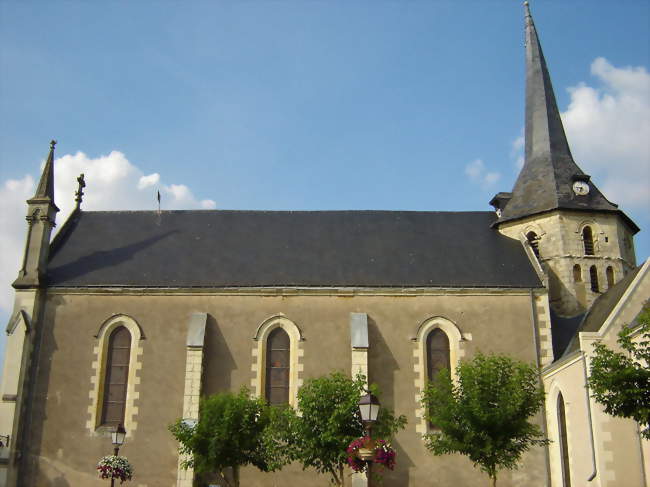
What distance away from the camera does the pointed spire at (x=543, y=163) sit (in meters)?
27.0

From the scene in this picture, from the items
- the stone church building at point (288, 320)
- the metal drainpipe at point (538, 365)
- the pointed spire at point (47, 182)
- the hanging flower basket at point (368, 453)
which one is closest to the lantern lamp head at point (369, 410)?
A: the hanging flower basket at point (368, 453)

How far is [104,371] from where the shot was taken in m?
23.8

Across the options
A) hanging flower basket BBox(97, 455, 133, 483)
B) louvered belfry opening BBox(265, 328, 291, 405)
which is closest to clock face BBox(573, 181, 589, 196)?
louvered belfry opening BBox(265, 328, 291, 405)

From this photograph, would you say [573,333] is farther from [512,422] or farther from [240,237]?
[240,237]

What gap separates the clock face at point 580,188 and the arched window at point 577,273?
318 centimetres

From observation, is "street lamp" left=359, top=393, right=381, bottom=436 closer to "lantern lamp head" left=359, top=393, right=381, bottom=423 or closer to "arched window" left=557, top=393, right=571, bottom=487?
"lantern lamp head" left=359, top=393, right=381, bottom=423

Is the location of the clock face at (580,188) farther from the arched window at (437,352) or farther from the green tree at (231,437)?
the green tree at (231,437)

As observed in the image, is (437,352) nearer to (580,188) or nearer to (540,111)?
(580,188)

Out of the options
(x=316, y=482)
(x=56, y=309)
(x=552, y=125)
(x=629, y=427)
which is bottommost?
(x=316, y=482)

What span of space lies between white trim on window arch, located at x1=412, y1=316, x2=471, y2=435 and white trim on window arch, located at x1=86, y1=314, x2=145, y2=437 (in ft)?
31.5

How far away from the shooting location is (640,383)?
46.7 ft

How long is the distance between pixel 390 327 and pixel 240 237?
743cm

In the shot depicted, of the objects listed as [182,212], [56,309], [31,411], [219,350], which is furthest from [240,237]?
[31,411]

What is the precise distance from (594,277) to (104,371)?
18521 mm
